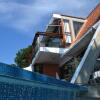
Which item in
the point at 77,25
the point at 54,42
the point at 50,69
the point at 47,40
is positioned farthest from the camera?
the point at 50,69

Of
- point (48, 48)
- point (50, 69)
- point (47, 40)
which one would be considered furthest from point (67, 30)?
point (50, 69)

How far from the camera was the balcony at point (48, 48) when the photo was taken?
1409 inches

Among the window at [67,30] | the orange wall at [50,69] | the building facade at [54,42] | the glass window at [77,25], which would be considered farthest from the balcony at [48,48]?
the glass window at [77,25]

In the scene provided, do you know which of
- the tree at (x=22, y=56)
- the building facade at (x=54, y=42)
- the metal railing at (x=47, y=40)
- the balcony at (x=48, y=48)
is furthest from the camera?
the tree at (x=22, y=56)

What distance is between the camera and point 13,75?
26.0 feet

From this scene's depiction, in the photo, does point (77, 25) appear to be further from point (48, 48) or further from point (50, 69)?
point (48, 48)

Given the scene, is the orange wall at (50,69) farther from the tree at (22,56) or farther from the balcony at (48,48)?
the tree at (22,56)

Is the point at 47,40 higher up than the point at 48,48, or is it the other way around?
the point at 47,40

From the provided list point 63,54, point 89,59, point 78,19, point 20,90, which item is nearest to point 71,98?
point 20,90

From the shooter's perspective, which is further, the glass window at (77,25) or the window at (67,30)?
the glass window at (77,25)

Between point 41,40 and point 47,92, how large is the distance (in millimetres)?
27366

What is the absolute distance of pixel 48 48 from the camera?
35.7 m

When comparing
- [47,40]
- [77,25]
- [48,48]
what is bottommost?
[48,48]

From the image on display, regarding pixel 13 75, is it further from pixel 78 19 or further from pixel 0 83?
pixel 78 19
